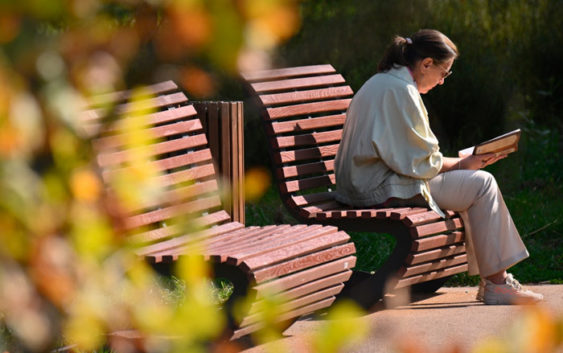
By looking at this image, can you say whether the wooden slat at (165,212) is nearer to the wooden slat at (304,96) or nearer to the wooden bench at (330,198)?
the wooden bench at (330,198)

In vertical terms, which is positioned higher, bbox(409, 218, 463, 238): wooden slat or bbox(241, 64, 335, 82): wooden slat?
bbox(241, 64, 335, 82): wooden slat

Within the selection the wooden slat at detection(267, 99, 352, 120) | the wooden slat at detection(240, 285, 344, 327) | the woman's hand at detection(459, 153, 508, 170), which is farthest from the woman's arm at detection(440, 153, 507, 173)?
the wooden slat at detection(240, 285, 344, 327)

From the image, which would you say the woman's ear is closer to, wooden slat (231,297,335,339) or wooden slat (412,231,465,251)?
wooden slat (412,231,465,251)

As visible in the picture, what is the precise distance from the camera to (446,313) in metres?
5.05

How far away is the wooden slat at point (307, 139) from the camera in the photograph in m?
5.36

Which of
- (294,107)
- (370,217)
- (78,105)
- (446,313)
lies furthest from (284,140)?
(78,105)

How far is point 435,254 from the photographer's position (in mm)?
5047

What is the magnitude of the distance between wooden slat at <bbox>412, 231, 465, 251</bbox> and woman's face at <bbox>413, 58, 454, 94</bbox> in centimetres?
73

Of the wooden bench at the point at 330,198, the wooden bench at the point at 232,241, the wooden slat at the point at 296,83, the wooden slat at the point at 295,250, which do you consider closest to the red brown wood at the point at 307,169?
the wooden bench at the point at 330,198

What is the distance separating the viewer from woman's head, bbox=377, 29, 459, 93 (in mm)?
5238

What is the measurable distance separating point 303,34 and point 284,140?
4998mm

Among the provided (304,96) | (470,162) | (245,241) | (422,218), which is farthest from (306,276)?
(304,96)

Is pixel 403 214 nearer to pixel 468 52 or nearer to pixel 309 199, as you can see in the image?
pixel 309 199

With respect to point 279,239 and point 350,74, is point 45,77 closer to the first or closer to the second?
point 279,239
